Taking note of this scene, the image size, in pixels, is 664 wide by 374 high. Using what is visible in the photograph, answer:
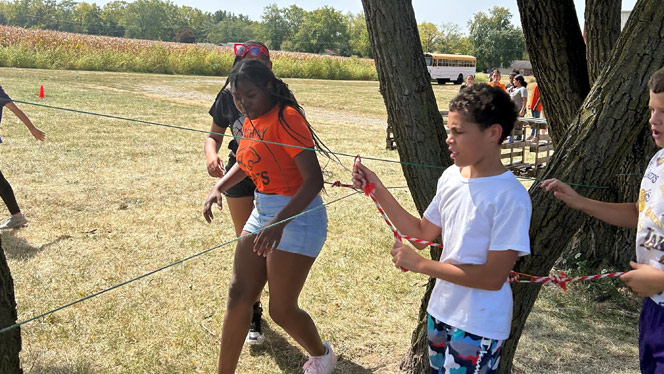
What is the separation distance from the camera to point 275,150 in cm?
266

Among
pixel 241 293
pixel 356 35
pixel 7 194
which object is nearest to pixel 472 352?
pixel 241 293

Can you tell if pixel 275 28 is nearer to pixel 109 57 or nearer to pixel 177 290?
pixel 109 57

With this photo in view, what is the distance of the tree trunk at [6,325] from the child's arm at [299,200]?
1.04 m

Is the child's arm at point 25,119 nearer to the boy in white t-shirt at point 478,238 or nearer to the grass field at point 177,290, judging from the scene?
the grass field at point 177,290

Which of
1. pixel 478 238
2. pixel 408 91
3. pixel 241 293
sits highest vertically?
pixel 408 91

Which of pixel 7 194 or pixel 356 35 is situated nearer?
pixel 7 194

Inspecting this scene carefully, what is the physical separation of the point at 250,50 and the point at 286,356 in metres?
1.95

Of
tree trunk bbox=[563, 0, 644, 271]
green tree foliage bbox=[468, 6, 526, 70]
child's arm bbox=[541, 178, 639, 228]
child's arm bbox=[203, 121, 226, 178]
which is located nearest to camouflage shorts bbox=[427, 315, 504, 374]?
child's arm bbox=[541, 178, 639, 228]

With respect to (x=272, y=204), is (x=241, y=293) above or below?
below

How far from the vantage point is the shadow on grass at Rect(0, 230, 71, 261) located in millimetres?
4953

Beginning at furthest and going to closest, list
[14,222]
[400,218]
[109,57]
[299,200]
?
[109,57] → [14,222] → [299,200] → [400,218]

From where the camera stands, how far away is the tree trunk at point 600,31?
3.62 meters

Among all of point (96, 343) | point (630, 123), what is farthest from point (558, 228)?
point (96, 343)

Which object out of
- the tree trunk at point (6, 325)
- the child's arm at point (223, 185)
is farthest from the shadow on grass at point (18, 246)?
the tree trunk at point (6, 325)
